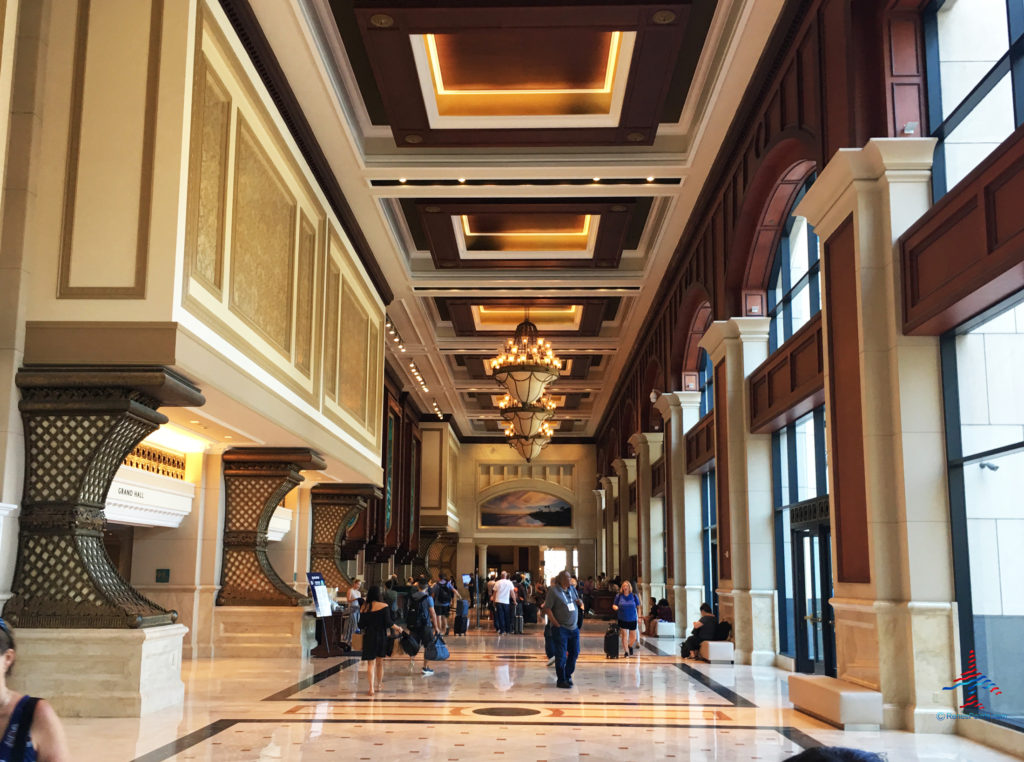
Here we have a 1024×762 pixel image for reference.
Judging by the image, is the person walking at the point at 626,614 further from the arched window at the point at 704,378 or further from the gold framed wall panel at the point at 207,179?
the gold framed wall panel at the point at 207,179

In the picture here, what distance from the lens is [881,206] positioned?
8.40 m

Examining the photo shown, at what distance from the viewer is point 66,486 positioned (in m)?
7.94

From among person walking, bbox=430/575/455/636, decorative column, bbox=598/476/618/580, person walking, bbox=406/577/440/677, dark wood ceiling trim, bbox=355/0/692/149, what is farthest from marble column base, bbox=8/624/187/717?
decorative column, bbox=598/476/618/580

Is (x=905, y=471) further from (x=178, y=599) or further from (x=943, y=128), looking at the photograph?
(x=178, y=599)

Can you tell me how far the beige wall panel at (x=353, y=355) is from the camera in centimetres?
→ 1540

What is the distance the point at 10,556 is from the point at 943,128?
8.10 m

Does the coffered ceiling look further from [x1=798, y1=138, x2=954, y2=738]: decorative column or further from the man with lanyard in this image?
the man with lanyard

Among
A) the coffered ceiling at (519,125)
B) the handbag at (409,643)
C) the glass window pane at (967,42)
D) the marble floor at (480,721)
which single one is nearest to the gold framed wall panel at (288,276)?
the coffered ceiling at (519,125)

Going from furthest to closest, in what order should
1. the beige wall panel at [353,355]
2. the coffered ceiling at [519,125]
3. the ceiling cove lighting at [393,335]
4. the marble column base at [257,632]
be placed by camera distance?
the ceiling cove lighting at [393,335] → the beige wall panel at [353,355] → the marble column base at [257,632] → the coffered ceiling at [519,125]

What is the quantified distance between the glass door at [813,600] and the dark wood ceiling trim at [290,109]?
733 cm

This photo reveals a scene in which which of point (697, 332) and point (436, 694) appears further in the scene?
point (697, 332)

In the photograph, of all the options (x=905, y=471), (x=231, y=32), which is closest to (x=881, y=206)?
(x=905, y=471)

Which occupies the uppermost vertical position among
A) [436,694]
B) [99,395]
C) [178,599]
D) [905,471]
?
[99,395]

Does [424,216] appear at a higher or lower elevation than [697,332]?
higher
